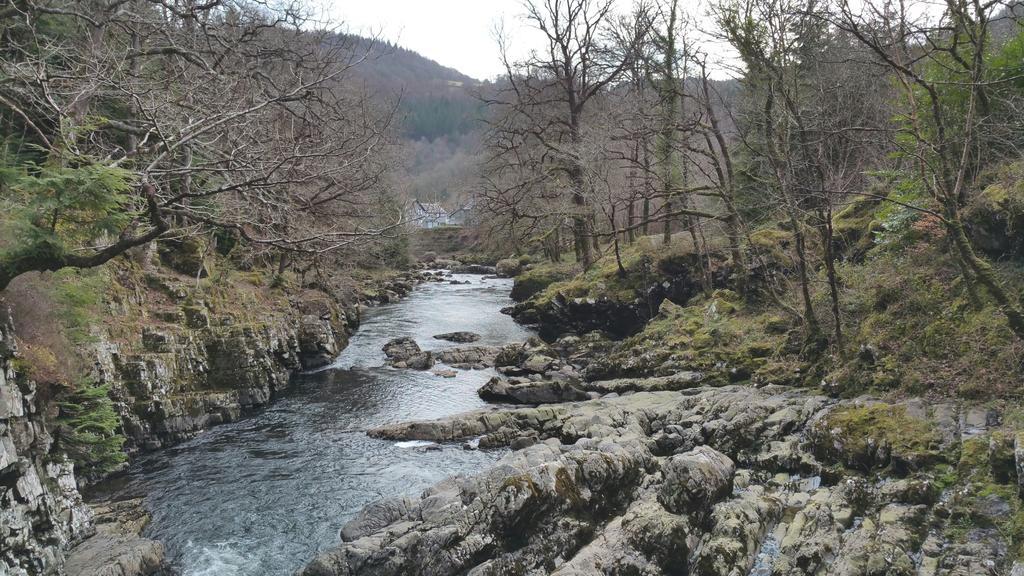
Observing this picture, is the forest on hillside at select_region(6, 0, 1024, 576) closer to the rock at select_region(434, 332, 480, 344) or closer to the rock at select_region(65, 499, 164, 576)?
the rock at select_region(65, 499, 164, 576)

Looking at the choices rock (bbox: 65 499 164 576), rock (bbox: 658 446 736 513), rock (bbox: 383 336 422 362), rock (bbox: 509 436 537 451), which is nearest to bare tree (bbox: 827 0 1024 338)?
rock (bbox: 658 446 736 513)

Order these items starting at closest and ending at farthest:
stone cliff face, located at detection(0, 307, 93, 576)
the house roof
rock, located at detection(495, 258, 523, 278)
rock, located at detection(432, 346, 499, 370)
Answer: stone cliff face, located at detection(0, 307, 93, 576) → the house roof → rock, located at detection(432, 346, 499, 370) → rock, located at detection(495, 258, 523, 278)

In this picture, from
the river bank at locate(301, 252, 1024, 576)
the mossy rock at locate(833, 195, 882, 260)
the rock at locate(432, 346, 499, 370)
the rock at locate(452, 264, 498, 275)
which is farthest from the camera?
the rock at locate(452, 264, 498, 275)

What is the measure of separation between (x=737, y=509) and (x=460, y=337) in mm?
17023

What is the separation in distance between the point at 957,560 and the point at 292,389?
1666 centimetres

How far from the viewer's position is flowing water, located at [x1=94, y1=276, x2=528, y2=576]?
30.0ft

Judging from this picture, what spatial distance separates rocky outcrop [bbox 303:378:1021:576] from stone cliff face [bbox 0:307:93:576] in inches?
138

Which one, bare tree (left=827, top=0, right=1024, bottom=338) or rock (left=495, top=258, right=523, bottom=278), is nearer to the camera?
bare tree (left=827, top=0, right=1024, bottom=338)

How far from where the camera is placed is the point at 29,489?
7.71m

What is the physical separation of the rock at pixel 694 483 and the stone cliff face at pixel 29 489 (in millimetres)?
8395

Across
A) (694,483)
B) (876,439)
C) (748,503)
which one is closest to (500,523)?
(694,483)

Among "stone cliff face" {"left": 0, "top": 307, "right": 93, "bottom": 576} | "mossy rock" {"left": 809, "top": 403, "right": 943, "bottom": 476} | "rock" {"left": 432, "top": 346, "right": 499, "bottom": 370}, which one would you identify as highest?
"stone cliff face" {"left": 0, "top": 307, "right": 93, "bottom": 576}

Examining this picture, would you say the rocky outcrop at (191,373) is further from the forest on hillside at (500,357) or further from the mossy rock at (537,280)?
the mossy rock at (537,280)

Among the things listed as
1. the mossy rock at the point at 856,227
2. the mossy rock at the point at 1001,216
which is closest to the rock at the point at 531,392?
the mossy rock at the point at 856,227
